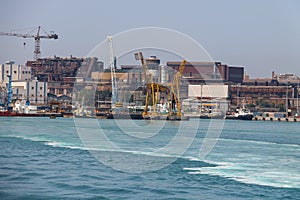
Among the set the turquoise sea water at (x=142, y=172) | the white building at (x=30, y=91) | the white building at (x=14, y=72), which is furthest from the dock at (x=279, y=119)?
the turquoise sea water at (x=142, y=172)

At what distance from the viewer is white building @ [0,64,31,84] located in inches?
3423

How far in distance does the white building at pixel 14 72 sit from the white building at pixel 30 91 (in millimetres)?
4145

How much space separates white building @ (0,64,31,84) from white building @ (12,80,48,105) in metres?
4.15

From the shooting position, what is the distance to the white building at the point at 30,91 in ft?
262

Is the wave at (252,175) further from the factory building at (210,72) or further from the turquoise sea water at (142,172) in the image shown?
the factory building at (210,72)

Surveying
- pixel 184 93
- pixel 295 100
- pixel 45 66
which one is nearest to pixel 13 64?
pixel 45 66

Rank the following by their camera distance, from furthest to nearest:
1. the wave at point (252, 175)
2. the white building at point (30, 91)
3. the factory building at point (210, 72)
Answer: the factory building at point (210, 72), the white building at point (30, 91), the wave at point (252, 175)

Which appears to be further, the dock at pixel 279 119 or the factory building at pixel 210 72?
the factory building at pixel 210 72

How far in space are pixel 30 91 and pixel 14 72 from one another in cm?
744

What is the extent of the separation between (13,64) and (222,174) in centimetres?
7580

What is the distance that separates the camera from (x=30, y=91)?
81.1m

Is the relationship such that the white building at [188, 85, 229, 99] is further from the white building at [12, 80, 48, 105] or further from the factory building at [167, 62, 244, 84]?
the white building at [12, 80, 48, 105]

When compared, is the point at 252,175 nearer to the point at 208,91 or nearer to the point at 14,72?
the point at 14,72

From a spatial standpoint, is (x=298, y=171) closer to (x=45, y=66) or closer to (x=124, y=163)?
(x=124, y=163)
